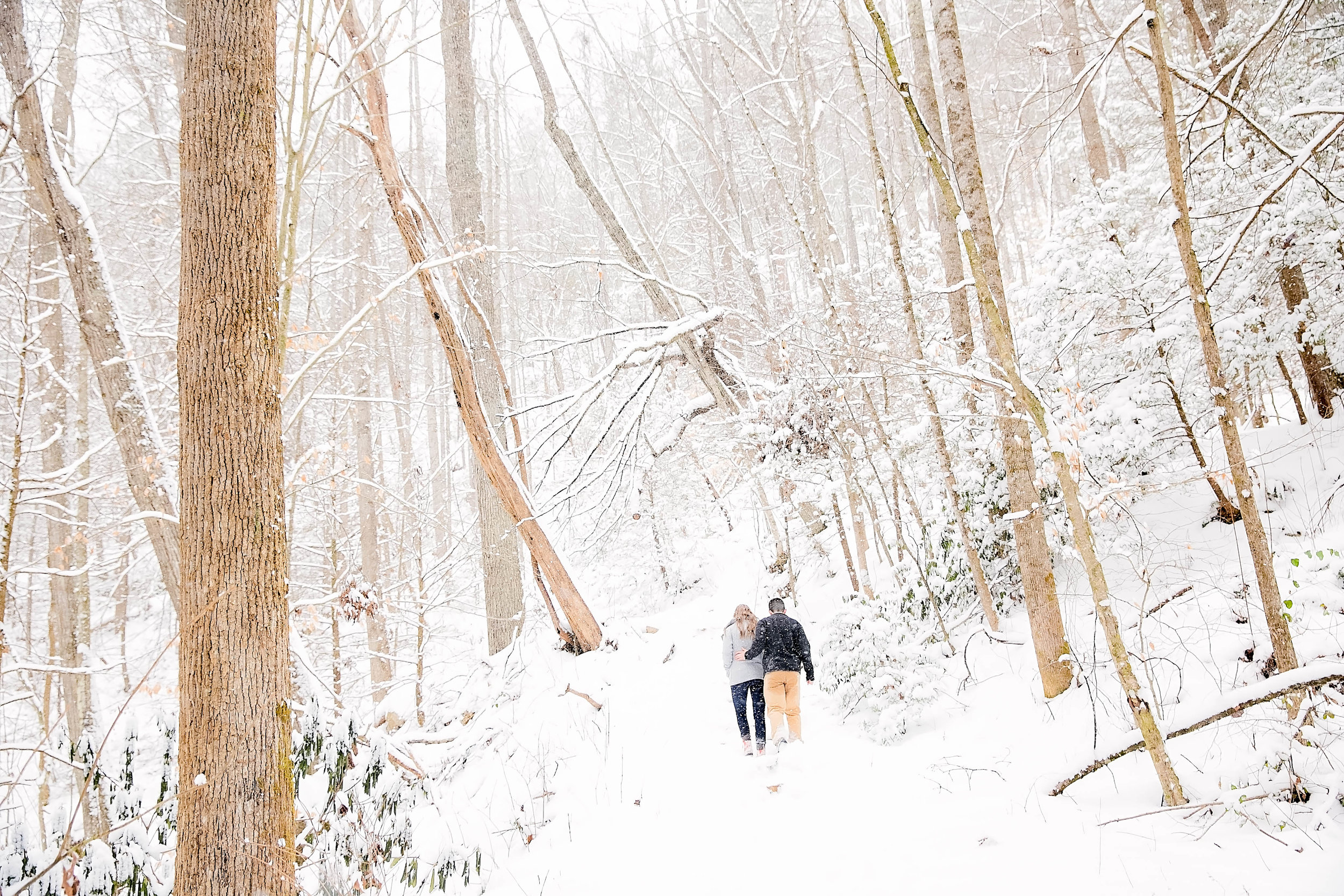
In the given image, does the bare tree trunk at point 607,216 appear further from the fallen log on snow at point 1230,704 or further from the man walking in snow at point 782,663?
the fallen log on snow at point 1230,704

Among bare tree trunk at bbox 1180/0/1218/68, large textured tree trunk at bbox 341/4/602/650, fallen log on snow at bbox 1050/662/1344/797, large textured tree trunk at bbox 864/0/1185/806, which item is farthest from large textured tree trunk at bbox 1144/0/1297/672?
large textured tree trunk at bbox 341/4/602/650

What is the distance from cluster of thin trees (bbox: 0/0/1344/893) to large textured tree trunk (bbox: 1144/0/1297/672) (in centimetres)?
3

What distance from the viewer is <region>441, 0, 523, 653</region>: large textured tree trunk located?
811 centimetres

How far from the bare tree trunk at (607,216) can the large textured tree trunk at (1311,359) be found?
5.68m

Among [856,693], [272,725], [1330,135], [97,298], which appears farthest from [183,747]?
[1330,135]

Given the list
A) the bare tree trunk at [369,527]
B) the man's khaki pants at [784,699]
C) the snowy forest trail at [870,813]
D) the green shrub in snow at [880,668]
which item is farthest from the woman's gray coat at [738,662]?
the bare tree trunk at [369,527]

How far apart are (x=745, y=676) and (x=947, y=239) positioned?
13.7ft

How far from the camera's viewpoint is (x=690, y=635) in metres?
9.64

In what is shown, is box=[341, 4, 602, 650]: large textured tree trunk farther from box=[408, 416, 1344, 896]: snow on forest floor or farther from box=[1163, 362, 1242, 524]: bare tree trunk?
box=[1163, 362, 1242, 524]: bare tree trunk

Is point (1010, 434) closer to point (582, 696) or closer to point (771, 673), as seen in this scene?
point (771, 673)

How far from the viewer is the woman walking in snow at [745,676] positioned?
18.4 feet

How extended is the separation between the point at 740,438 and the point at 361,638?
9.60 m

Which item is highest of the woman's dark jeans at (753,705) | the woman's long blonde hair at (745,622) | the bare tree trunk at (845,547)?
the bare tree trunk at (845,547)

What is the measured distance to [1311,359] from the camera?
634 cm
